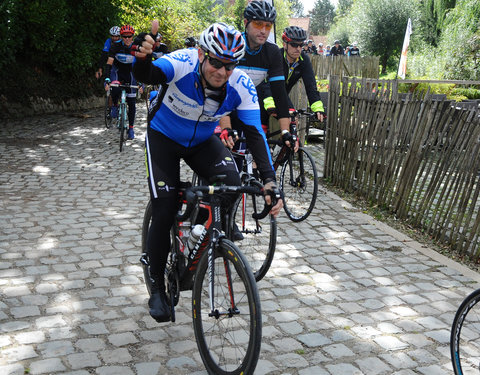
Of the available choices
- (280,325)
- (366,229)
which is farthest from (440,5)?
(280,325)

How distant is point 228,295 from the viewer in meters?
3.41

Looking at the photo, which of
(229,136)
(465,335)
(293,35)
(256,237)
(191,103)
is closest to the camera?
(465,335)

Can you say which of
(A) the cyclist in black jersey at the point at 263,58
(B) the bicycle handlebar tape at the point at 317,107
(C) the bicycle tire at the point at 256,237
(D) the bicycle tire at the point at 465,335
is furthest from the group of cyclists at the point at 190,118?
(B) the bicycle handlebar tape at the point at 317,107

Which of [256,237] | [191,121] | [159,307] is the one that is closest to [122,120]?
[256,237]

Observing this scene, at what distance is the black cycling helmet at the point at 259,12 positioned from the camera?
606 cm

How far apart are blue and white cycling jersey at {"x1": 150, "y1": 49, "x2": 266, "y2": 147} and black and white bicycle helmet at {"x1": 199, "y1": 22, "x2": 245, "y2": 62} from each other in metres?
0.26

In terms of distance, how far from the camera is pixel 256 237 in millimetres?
5484

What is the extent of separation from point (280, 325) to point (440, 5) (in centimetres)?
4671

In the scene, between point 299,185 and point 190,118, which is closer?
point 190,118

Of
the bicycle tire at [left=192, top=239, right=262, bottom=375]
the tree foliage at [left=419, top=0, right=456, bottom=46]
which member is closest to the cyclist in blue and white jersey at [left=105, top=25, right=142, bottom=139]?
the bicycle tire at [left=192, top=239, right=262, bottom=375]

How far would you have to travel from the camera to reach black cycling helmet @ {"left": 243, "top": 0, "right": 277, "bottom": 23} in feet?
19.9

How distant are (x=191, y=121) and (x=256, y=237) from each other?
1912 mm

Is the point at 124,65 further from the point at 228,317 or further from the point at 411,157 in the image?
the point at 228,317

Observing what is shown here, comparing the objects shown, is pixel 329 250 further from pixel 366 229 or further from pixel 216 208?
pixel 216 208
